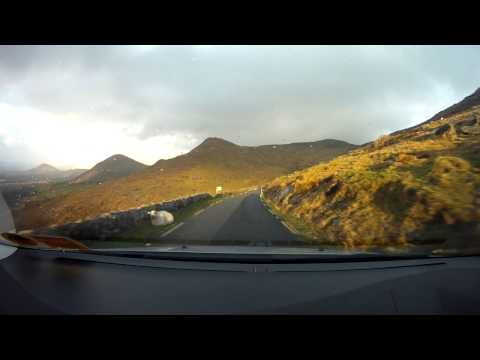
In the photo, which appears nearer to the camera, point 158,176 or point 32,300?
point 32,300

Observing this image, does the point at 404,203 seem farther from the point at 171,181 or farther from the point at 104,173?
the point at 104,173

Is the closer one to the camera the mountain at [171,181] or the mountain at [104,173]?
the mountain at [171,181]

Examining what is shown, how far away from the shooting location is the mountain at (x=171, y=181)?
1434cm

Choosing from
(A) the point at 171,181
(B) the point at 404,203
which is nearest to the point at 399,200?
(B) the point at 404,203

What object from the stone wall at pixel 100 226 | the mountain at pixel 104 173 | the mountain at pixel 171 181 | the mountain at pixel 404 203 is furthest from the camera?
the mountain at pixel 104 173

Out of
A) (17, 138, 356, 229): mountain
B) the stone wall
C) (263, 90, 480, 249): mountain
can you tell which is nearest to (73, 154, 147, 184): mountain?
(17, 138, 356, 229): mountain

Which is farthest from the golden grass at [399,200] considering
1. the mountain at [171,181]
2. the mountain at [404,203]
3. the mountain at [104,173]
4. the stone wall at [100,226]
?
the mountain at [104,173]

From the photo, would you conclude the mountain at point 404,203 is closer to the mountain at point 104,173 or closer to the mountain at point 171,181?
the mountain at point 171,181

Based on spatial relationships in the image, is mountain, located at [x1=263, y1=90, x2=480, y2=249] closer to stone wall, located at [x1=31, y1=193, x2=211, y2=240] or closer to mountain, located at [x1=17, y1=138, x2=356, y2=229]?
stone wall, located at [x1=31, y1=193, x2=211, y2=240]
